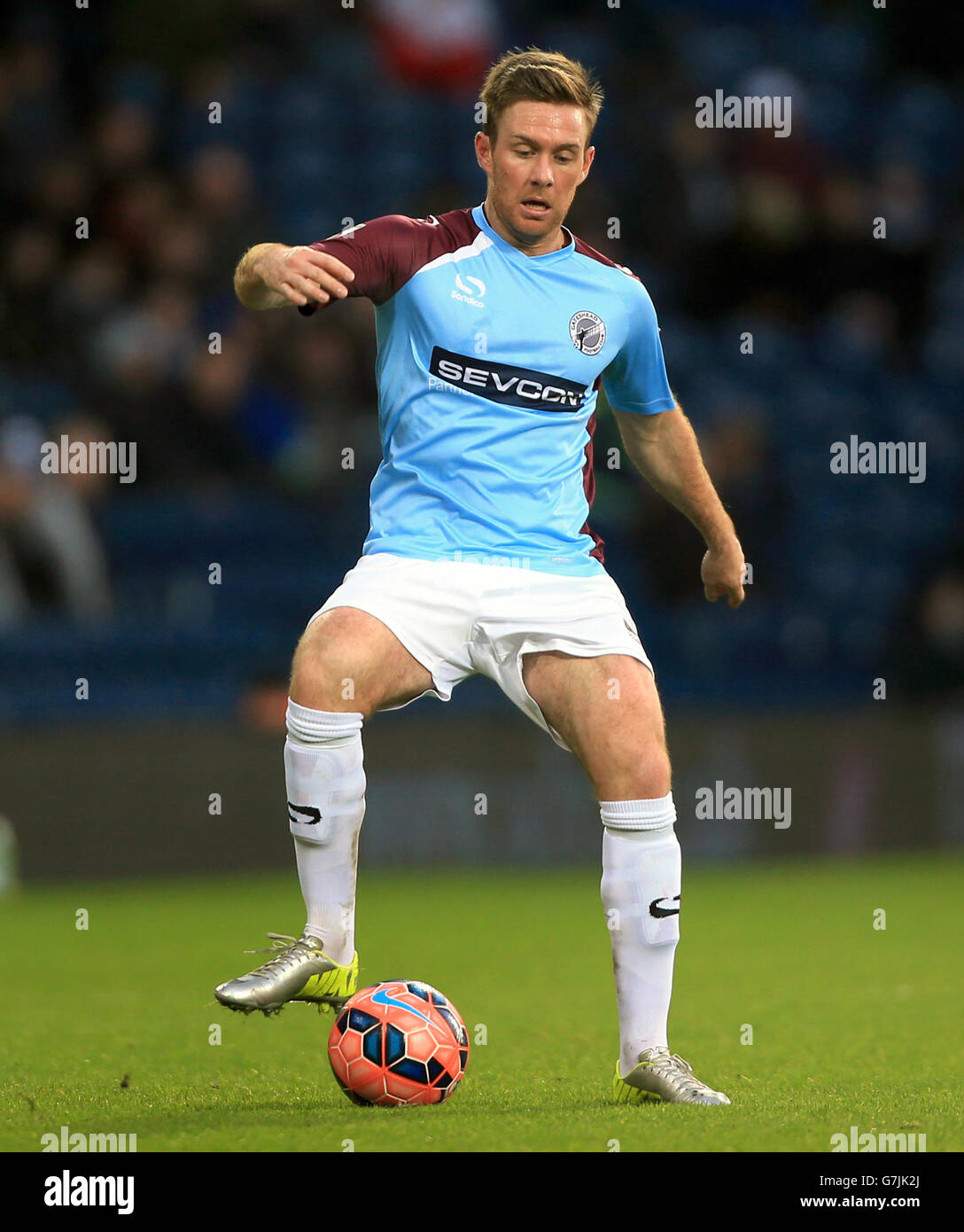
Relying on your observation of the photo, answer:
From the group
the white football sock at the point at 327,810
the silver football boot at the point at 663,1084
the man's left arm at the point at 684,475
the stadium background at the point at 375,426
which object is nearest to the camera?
the silver football boot at the point at 663,1084

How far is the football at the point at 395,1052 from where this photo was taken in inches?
171

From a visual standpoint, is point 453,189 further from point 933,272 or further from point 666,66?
point 933,272

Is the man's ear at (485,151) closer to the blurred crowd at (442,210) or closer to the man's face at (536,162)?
the man's face at (536,162)

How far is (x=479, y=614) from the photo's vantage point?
452 centimetres

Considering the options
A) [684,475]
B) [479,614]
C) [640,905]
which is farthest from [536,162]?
[640,905]

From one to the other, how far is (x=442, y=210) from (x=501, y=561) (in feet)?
26.0

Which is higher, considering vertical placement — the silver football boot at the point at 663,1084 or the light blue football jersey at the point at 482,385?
the light blue football jersey at the point at 482,385

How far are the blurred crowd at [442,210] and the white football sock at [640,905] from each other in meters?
6.71

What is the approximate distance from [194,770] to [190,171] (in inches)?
182

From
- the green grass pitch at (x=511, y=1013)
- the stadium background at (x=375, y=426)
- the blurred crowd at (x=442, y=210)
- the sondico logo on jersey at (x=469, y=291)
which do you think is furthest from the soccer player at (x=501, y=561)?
the blurred crowd at (x=442, y=210)

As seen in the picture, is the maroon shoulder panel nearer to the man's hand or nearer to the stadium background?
the man's hand

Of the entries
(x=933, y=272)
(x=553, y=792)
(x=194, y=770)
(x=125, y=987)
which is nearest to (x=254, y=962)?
(x=125, y=987)

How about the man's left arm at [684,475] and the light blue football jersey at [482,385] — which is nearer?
the light blue football jersey at [482,385]
